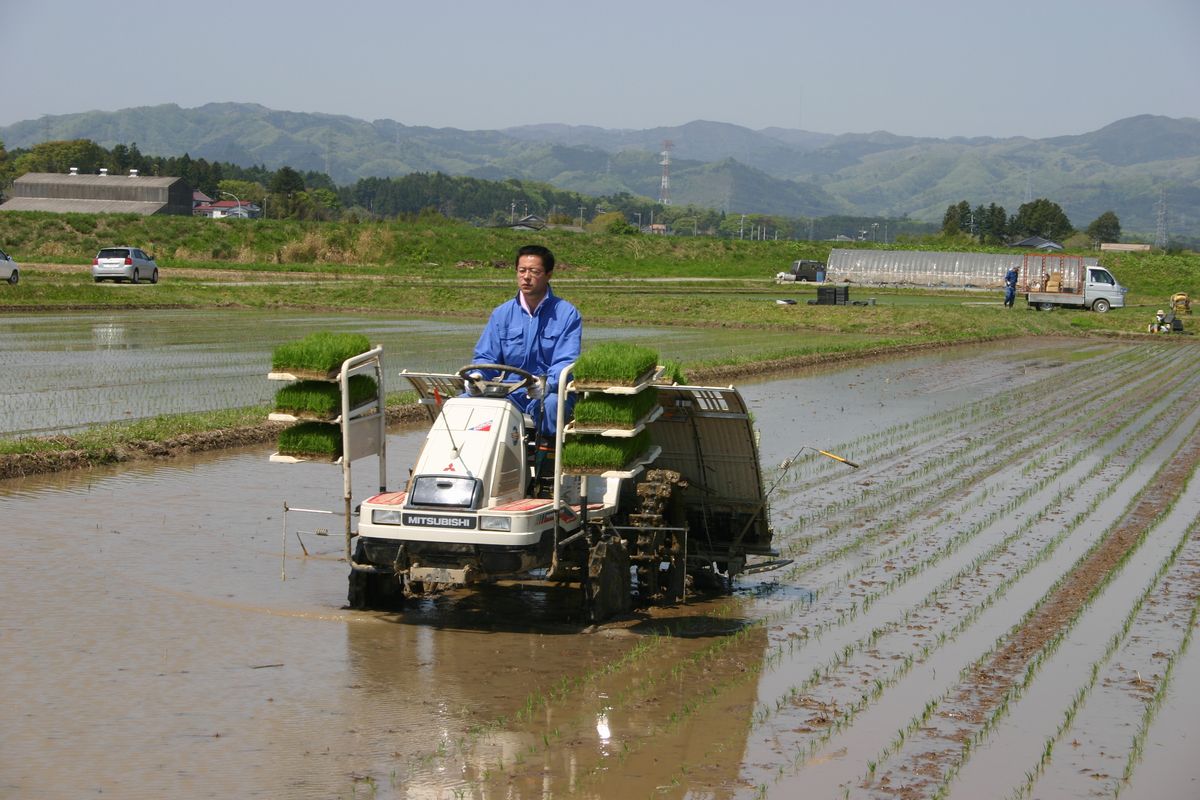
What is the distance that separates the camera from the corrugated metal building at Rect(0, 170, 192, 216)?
10456 centimetres

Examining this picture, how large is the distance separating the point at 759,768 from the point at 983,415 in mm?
14105

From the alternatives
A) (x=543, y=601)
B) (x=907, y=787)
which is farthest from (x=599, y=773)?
(x=543, y=601)

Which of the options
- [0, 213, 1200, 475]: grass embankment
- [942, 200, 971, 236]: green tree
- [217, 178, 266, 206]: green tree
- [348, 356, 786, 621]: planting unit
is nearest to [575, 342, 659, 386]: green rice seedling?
[348, 356, 786, 621]: planting unit

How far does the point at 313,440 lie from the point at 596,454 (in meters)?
1.63

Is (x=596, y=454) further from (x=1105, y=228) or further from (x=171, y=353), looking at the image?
(x=1105, y=228)

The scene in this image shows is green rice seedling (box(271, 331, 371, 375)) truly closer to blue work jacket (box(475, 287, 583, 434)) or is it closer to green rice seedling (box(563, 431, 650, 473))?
blue work jacket (box(475, 287, 583, 434))

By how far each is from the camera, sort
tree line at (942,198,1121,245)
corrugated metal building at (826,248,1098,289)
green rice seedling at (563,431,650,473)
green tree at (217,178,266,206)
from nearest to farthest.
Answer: green rice seedling at (563,431,650,473), corrugated metal building at (826,248,1098,289), tree line at (942,198,1121,245), green tree at (217,178,266,206)

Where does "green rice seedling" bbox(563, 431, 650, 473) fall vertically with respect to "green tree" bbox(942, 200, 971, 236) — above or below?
below

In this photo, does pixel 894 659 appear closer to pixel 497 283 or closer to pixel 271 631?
pixel 271 631

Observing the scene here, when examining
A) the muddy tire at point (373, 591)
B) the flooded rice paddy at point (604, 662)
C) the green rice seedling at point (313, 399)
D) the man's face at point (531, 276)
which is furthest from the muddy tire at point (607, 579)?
the green rice seedling at point (313, 399)

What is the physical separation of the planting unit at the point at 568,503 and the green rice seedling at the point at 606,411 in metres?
0.04

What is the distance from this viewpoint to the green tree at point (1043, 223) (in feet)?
459

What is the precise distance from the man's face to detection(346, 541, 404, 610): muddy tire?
1795mm

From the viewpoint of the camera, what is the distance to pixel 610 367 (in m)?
7.34
